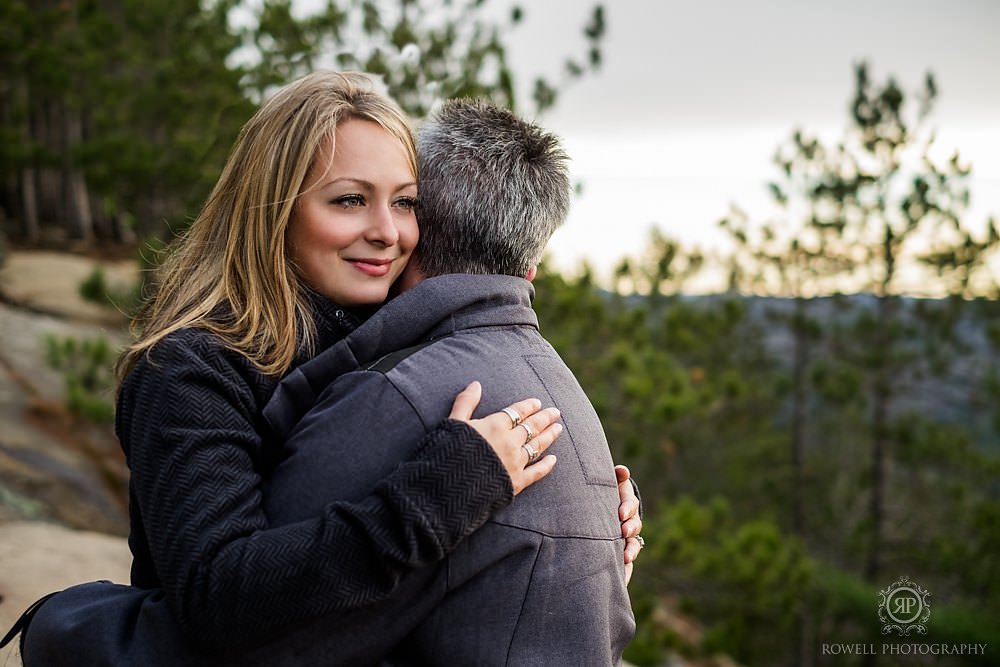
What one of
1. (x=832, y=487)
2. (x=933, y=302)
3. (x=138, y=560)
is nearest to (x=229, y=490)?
(x=138, y=560)

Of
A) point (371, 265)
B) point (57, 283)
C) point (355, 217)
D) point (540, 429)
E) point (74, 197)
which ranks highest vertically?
point (74, 197)

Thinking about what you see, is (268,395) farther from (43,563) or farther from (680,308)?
(680,308)

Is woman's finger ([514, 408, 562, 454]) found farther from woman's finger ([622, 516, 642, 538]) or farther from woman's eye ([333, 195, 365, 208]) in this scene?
woman's eye ([333, 195, 365, 208])

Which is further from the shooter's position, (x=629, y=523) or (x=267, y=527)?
(x=629, y=523)

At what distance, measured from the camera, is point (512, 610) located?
1656 millimetres

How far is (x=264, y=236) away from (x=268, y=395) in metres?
0.41

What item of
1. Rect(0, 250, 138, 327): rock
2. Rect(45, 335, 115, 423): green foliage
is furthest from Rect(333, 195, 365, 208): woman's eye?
Rect(0, 250, 138, 327): rock

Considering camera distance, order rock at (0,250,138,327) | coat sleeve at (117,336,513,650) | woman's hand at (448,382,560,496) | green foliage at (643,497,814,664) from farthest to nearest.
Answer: rock at (0,250,138,327) → green foliage at (643,497,814,664) → woman's hand at (448,382,560,496) → coat sleeve at (117,336,513,650)

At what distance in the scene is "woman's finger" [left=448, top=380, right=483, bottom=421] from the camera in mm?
1617

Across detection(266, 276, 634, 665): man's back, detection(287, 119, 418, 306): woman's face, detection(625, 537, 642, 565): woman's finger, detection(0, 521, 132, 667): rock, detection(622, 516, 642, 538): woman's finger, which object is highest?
detection(287, 119, 418, 306): woman's face

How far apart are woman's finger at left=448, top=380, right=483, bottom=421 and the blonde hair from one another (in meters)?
0.45

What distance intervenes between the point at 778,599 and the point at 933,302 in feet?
21.7

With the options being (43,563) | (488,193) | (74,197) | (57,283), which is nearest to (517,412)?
(488,193)

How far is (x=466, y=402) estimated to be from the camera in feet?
5.37
